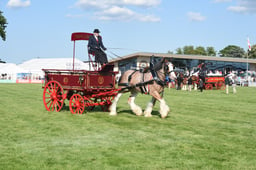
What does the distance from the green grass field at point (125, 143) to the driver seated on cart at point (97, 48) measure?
2336mm

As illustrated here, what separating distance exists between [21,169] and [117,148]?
2.16 metres

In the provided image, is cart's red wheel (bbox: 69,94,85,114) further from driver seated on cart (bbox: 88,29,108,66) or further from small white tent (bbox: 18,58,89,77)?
small white tent (bbox: 18,58,89,77)

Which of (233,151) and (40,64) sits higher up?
(40,64)

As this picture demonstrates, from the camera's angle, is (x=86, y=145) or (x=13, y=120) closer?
(x=86, y=145)

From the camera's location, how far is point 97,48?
Result: 12.5 metres

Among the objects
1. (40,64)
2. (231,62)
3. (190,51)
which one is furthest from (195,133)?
(190,51)

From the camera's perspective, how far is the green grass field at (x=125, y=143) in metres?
5.98

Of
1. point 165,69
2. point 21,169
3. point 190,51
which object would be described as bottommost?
point 21,169

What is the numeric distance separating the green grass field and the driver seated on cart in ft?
7.66

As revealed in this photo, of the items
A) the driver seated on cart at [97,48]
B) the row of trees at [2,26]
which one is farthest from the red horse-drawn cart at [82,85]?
the row of trees at [2,26]

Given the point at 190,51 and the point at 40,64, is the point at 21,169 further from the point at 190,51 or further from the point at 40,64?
the point at 190,51

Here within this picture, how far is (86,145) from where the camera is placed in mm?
7320

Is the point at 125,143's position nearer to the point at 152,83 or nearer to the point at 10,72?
the point at 152,83

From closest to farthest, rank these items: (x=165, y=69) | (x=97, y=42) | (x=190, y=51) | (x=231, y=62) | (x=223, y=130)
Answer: (x=223, y=130) → (x=165, y=69) → (x=97, y=42) → (x=231, y=62) → (x=190, y=51)
